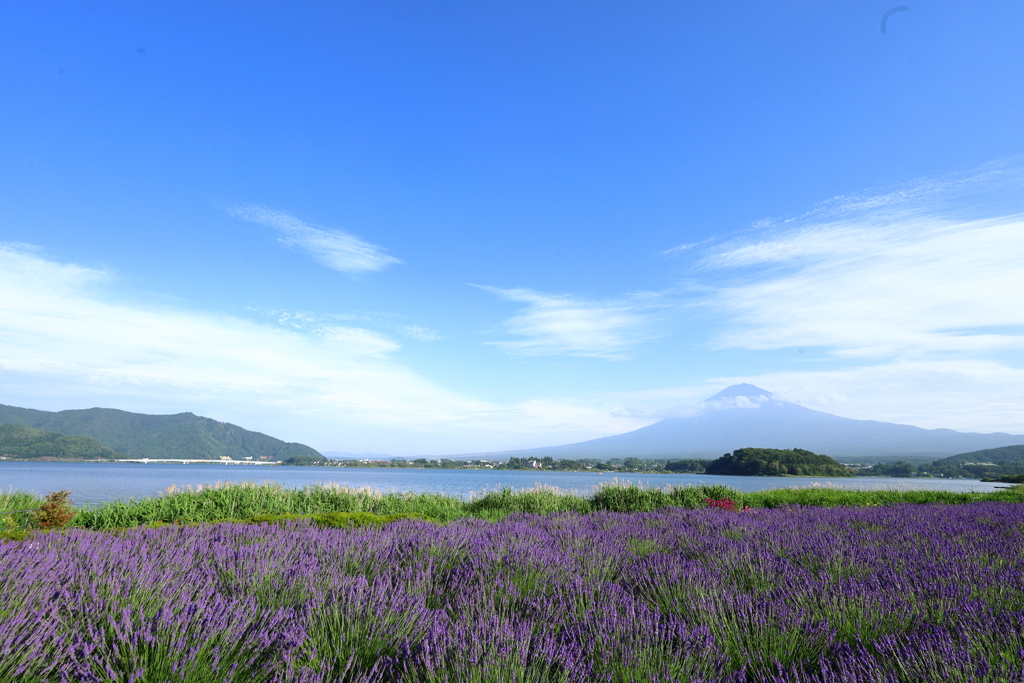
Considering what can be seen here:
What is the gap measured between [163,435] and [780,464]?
18678 centimetres

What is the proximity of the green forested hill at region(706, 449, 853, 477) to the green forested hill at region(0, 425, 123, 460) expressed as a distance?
14293 centimetres

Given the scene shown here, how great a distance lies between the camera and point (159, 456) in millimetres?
153500

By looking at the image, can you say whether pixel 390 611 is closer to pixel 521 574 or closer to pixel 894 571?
pixel 521 574

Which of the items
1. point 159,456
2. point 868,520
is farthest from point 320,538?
point 159,456

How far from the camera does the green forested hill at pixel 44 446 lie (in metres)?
118

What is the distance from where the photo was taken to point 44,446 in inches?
4688

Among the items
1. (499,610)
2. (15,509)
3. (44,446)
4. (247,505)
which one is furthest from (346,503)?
(44,446)

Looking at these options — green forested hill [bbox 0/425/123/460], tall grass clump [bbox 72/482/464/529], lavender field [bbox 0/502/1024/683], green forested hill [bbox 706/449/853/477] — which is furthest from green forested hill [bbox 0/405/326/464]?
lavender field [bbox 0/502/1024/683]

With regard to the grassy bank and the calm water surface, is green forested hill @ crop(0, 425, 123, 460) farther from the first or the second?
the grassy bank

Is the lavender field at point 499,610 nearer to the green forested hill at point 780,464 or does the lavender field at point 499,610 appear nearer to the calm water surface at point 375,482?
the calm water surface at point 375,482

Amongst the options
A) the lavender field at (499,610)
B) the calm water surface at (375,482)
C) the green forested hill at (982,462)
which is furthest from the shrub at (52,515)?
the green forested hill at (982,462)

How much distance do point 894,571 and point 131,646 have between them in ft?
15.5

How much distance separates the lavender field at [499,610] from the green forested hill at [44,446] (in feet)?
513

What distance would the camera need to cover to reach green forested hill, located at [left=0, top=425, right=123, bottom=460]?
386 feet
